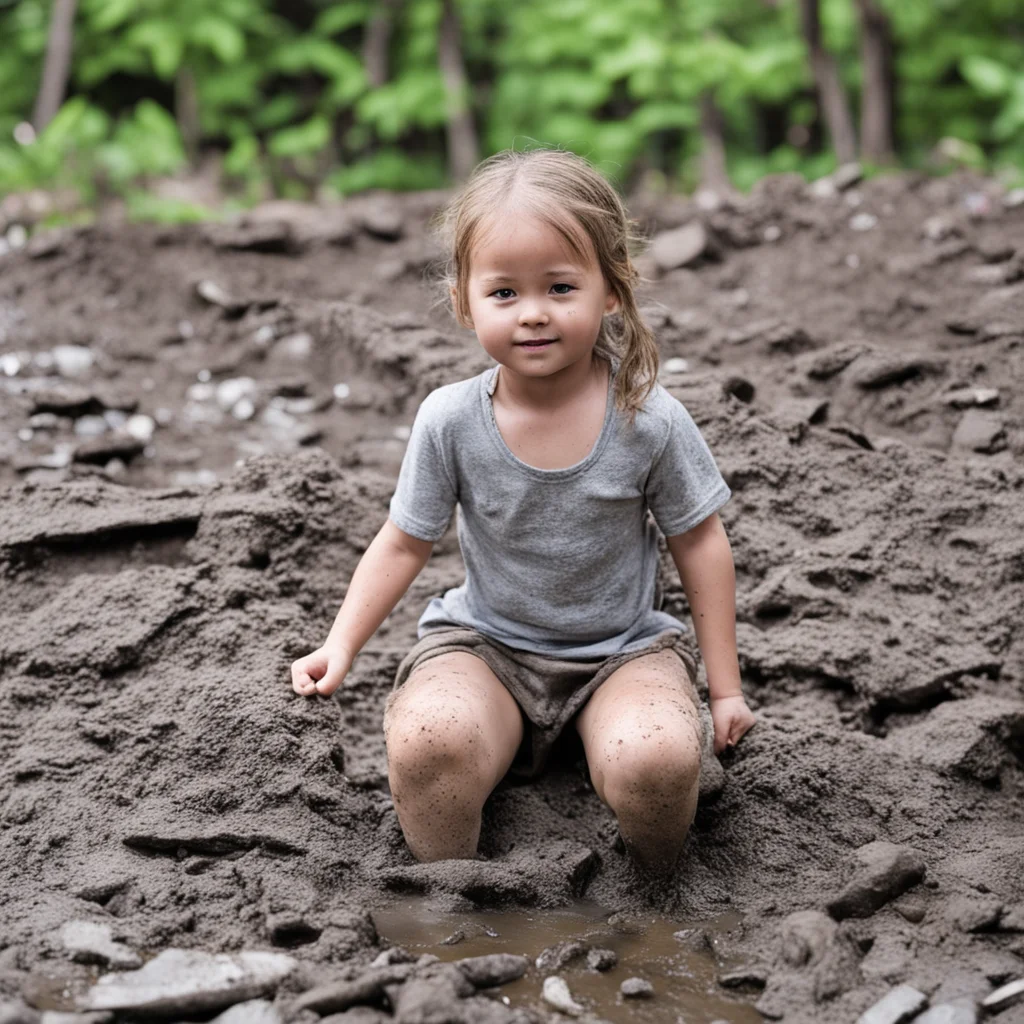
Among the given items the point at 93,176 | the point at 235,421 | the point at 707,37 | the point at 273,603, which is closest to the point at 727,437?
the point at 273,603

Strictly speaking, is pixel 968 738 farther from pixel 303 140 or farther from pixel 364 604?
pixel 303 140

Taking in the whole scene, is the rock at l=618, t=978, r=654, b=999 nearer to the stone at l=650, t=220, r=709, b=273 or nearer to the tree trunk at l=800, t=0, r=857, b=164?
the stone at l=650, t=220, r=709, b=273

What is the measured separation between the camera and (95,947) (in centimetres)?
191

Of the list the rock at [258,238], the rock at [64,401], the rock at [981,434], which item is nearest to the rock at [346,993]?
the rock at [981,434]

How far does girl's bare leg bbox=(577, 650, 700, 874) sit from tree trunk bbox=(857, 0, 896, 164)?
5.26 m

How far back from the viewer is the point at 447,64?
7.93 metres

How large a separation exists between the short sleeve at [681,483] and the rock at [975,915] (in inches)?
31.5

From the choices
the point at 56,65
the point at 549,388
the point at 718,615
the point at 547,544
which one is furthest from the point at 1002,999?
the point at 56,65

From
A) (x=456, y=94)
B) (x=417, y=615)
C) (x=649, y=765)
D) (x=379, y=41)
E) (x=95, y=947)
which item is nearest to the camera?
(x=95, y=947)

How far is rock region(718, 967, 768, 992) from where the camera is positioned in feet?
6.26

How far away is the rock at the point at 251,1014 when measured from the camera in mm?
1727

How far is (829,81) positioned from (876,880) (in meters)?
5.58

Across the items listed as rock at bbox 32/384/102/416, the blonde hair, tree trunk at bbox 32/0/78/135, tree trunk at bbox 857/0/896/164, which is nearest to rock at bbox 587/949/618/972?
the blonde hair

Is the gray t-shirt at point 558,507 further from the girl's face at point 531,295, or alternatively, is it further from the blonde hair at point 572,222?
the girl's face at point 531,295
